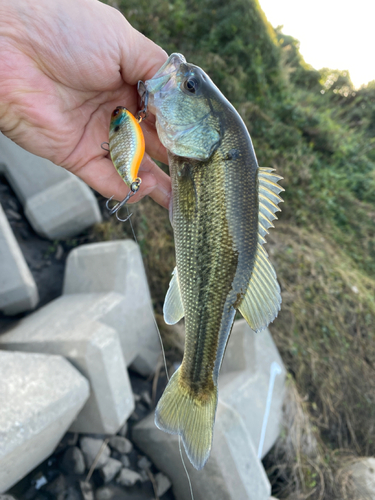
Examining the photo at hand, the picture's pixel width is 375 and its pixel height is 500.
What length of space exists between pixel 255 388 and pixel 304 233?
11.2ft

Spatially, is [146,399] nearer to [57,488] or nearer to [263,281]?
[57,488]

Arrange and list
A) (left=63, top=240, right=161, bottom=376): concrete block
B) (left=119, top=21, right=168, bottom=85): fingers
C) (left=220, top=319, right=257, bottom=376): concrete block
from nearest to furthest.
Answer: (left=119, top=21, right=168, bottom=85): fingers < (left=63, top=240, right=161, bottom=376): concrete block < (left=220, top=319, right=257, bottom=376): concrete block

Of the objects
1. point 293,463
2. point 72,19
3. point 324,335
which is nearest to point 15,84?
point 72,19

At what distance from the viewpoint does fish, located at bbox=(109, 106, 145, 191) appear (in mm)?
1333

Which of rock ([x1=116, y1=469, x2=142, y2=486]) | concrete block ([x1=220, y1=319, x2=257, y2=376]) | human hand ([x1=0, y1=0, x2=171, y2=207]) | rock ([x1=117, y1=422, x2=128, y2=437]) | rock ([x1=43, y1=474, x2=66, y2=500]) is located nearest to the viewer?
human hand ([x1=0, y1=0, x2=171, y2=207])

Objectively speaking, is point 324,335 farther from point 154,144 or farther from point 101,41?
point 101,41

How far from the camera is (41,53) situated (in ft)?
4.91

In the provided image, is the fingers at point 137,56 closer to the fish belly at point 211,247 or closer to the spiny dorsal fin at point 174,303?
the fish belly at point 211,247

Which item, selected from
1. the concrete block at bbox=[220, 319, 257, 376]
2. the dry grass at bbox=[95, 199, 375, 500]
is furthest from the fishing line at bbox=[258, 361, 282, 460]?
the dry grass at bbox=[95, 199, 375, 500]

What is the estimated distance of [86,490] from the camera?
7.14 ft

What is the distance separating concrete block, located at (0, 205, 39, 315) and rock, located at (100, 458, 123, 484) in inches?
58.2

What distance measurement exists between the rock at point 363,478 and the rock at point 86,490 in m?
2.80

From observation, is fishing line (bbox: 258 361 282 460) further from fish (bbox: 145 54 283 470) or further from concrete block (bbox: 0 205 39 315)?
concrete block (bbox: 0 205 39 315)

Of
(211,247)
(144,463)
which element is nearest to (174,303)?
(211,247)
